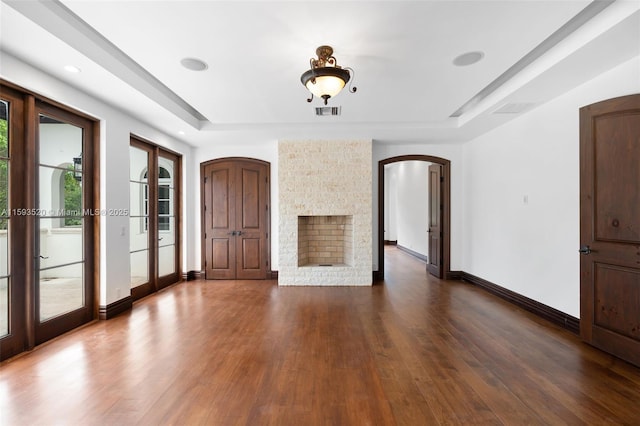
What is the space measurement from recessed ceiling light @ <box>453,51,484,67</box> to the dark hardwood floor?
2871 mm

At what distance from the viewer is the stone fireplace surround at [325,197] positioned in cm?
577

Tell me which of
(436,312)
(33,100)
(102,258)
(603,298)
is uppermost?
(33,100)

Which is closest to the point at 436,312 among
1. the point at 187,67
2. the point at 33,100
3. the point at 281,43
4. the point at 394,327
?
the point at 394,327

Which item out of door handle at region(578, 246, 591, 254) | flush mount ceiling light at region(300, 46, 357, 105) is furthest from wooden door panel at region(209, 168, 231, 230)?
door handle at region(578, 246, 591, 254)

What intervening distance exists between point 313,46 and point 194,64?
4.16 feet

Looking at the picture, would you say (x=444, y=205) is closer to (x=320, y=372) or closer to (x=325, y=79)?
(x=325, y=79)

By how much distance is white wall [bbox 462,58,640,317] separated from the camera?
349 cm

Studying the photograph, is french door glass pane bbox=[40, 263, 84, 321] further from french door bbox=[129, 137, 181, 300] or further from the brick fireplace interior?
the brick fireplace interior

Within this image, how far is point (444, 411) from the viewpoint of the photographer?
212cm

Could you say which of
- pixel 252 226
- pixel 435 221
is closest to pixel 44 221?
pixel 252 226

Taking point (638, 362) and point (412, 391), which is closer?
point (412, 391)

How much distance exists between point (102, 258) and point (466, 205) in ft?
20.3

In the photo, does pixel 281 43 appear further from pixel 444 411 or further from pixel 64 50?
pixel 444 411

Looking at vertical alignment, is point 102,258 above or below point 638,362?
above
